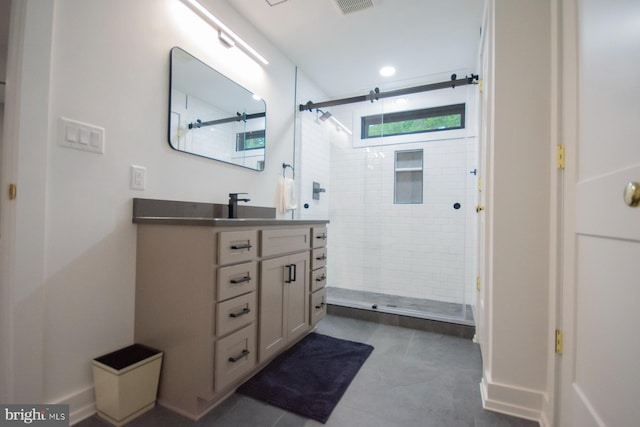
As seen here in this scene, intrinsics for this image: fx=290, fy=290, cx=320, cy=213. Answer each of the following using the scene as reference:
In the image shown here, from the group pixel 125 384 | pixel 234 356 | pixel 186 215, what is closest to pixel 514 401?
pixel 234 356

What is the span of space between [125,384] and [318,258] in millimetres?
1382

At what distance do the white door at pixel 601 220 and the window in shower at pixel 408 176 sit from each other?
2166 millimetres

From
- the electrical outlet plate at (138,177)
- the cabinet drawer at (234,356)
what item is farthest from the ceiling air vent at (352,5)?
the cabinet drawer at (234,356)

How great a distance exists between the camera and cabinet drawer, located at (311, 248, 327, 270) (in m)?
2.22

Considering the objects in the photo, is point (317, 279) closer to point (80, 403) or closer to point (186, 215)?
point (186, 215)

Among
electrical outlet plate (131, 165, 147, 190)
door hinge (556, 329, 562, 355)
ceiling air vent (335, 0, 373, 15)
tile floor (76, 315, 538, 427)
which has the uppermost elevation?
ceiling air vent (335, 0, 373, 15)

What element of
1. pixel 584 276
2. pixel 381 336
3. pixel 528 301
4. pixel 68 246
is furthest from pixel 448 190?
pixel 68 246

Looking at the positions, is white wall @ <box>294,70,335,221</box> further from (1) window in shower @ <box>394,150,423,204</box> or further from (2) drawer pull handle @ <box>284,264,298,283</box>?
(2) drawer pull handle @ <box>284,264,298,283</box>

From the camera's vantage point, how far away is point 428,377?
5.70ft

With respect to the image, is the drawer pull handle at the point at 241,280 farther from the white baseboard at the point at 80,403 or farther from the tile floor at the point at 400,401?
the white baseboard at the point at 80,403

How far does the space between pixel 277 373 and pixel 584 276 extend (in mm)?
1571

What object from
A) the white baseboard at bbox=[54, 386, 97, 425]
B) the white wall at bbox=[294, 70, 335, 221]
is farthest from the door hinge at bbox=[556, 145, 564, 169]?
the white baseboard at bbox=[54, 386, 97, 425]

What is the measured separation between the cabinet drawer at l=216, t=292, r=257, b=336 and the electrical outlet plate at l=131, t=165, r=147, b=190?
80 centimetres

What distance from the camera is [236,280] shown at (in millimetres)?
1438
